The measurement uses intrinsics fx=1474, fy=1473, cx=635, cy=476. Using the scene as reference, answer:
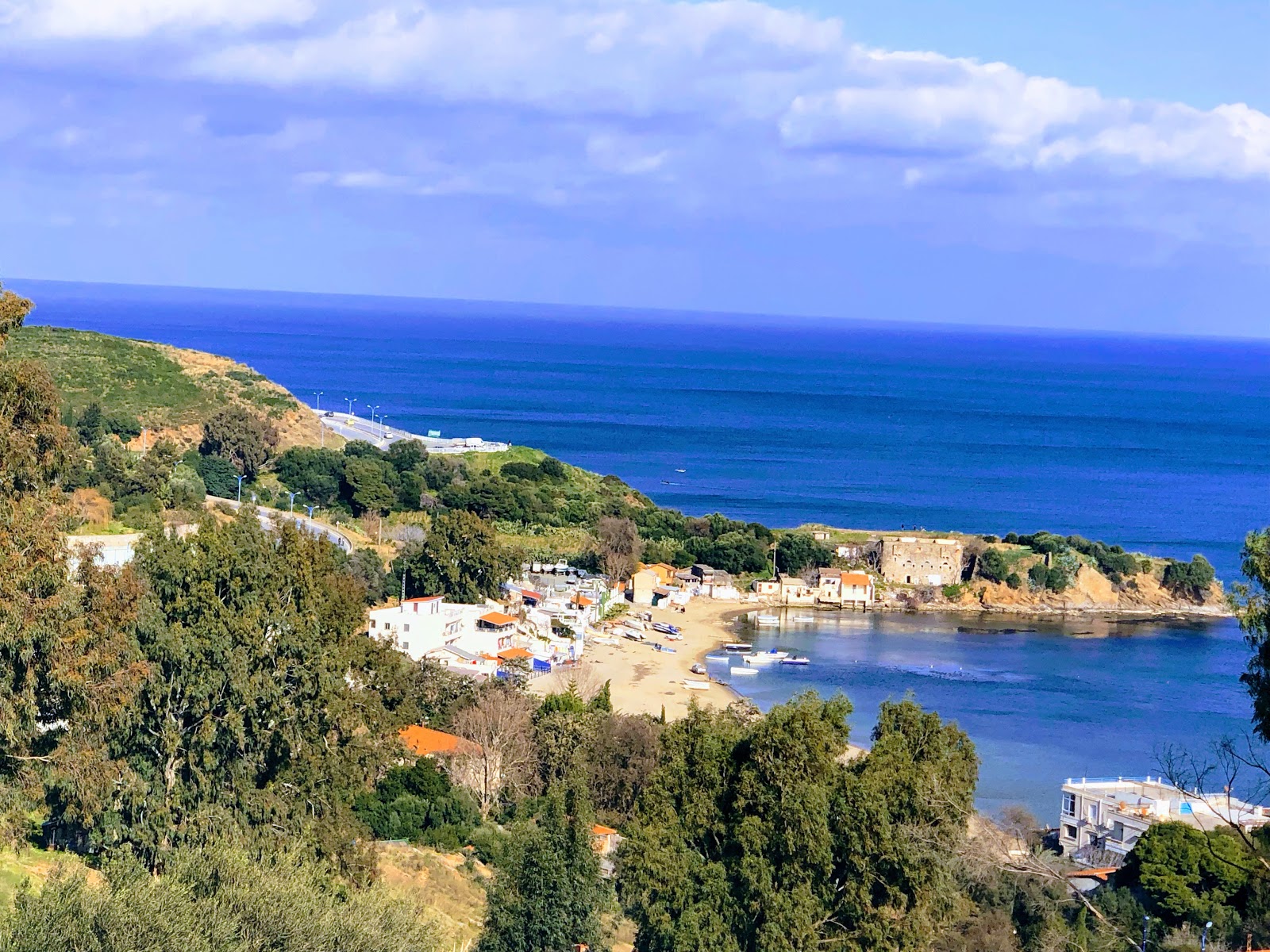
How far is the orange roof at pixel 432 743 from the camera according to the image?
27.6 meters

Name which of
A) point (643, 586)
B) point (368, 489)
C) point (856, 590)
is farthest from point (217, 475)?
point (856, 590)

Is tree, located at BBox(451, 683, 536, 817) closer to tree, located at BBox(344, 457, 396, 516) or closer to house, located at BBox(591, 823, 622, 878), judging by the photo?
house, located at BBox(591, 823, 622, 878)

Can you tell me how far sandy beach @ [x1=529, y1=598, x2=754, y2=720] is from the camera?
39.2m

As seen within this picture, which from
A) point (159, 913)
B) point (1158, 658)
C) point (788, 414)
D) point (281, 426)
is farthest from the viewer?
point (788, 414)

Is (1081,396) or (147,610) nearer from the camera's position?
(147,610)

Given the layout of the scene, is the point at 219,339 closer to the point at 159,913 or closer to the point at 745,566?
the point at 745,566

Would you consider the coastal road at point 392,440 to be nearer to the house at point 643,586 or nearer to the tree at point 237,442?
the tree at point 237,442

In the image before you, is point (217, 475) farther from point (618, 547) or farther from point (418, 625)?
point (418, 625)

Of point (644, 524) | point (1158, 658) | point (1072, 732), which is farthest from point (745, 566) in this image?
point (1072, 732)

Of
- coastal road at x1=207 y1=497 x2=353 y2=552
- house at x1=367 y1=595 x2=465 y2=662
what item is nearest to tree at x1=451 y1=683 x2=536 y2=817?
house at x1=367 y1=595 x2=465 y2=662

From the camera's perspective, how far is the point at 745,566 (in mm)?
61781

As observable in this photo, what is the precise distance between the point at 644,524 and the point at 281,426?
18.6m

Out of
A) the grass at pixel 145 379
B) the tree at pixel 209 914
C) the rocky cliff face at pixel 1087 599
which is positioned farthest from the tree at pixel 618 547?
the tree at pixel 209 914

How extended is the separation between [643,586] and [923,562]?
1333cm
